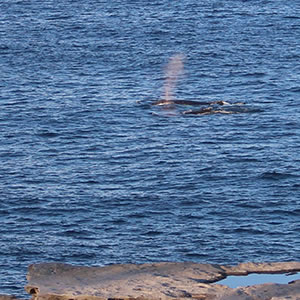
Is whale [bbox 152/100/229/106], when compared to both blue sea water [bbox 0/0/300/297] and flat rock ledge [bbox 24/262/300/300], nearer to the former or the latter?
blue sea water [bbox 0/0/300/297]

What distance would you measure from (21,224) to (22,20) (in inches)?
2178

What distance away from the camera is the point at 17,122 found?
6353cm

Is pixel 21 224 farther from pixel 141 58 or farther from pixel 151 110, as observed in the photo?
pixel 141 58

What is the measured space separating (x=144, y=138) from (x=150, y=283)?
29114 mm

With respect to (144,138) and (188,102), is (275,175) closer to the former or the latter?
(144,138)

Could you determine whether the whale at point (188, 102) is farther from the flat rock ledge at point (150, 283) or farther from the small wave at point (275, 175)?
the flat rock ledge at point (150, 283)

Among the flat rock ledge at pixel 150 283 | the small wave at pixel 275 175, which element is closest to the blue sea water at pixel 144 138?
the small wave at pixel 275 175

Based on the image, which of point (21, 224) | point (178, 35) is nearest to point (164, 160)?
point (21, 224)

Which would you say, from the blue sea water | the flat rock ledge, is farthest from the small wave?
the flat rock ledge

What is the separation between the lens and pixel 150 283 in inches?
1238

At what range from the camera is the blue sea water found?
142ft

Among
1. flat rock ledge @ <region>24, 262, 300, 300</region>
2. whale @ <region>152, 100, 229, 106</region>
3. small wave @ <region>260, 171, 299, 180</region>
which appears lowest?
whale @ <region>152, 100, 229, 106</region>

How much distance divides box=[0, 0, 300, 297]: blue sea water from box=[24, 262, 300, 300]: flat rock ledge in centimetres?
632

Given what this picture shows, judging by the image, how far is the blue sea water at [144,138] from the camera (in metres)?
43.2
